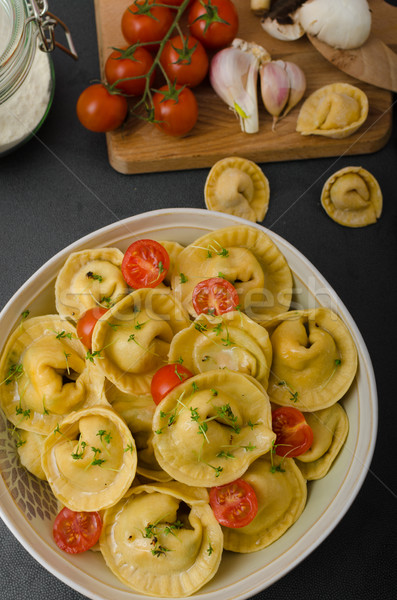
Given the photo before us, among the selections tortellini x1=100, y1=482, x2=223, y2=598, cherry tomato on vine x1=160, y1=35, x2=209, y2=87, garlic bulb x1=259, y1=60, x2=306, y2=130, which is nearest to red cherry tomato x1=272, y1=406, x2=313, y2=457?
tortellini x1=100, y1=482, x2=223, y2=598

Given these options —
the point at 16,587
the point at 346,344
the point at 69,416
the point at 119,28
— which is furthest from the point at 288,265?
the point at 16,587

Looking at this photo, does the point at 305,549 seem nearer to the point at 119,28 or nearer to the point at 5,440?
the point at 5,440

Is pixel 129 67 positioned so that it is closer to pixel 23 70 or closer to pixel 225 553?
pixel 23 70

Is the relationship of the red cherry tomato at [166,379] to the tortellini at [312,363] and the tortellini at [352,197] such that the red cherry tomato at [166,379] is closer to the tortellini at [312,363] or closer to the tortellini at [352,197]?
the tortellini at [312,363]

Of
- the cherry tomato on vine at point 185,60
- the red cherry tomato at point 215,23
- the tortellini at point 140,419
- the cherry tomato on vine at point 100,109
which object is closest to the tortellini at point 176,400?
the tortellini at point 140,419

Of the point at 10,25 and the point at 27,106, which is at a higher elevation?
the point at 10,25

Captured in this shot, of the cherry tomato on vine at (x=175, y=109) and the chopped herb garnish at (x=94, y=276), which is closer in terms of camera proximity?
the chopped herb garnish at (x=94, y=276)

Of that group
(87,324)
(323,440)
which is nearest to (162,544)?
(323,440)
